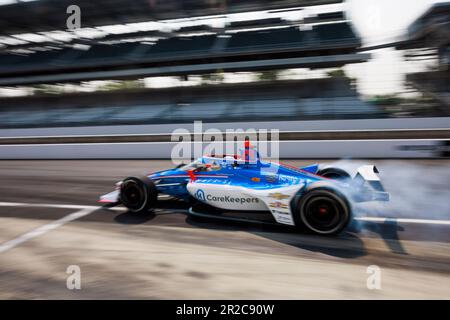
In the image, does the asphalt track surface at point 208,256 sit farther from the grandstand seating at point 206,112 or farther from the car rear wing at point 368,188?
the grandstand seating at point 206,112

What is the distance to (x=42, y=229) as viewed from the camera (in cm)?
493

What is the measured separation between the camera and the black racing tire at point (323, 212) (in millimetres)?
4059

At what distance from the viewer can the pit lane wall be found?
422 inches

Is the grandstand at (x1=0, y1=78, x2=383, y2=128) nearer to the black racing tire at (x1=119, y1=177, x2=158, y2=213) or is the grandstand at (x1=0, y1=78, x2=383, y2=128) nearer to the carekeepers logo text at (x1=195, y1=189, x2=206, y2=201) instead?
the black racing tire at (x1=119, y1=177, x2=158, y2=213)

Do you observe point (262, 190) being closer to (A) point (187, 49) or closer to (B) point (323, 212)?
(B) point (323, 212)

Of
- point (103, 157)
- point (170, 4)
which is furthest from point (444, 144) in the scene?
point (170, 4)

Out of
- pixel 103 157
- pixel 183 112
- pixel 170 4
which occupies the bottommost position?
pixel 103 157

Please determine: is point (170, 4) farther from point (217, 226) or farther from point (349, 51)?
point (217, 226)

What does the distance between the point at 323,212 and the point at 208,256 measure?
4.92 ft

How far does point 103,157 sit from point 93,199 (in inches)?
255

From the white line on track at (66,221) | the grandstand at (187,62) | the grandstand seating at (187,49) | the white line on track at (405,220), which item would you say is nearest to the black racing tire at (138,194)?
the white line on track at (66,221)

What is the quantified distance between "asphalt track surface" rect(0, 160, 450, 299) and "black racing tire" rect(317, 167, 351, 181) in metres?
0.66

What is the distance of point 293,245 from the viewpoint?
4090 millimetres

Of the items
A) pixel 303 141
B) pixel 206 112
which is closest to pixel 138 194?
pixel 303 141
